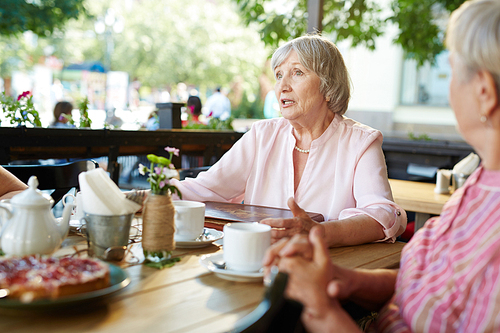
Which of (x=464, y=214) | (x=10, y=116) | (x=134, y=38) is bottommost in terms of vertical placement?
(x=464, y=214)

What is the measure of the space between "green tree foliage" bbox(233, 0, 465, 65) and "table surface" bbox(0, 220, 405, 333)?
5.64 m

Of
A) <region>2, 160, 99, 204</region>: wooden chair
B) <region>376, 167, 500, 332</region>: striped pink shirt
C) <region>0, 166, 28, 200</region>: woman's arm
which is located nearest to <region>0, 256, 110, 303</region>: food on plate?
<region>376, 167, 500, 332</region>: striped pink shirt

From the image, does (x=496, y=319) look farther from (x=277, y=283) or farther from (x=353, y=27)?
(x=353, y=27)

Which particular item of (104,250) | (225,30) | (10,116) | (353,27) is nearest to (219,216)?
(104,250)

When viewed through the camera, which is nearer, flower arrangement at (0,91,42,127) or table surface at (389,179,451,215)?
table surface at (389,179,451,215)

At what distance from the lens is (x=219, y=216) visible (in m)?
1.55

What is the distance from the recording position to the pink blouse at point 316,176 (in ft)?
5.43

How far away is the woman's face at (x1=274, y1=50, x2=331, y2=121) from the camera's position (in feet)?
6.35

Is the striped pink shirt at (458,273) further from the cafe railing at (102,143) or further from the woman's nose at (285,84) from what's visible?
the cafe railing at (102,143)

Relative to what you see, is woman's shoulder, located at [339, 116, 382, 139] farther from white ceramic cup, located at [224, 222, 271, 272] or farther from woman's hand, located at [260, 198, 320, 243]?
white ceramic cup, located at [224, 222, 271, 272]

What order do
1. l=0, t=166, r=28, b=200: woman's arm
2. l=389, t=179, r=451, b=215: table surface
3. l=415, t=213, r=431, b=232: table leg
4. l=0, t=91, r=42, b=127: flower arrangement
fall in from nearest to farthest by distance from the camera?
l=0, t=166, r=28, b=200: woman's arm
l=389, t=179, r=451, b=215: table surface
l=415, t=213, r=431, b=232: table leg
l=0, t=91, r=42, b=127: flower arrangement

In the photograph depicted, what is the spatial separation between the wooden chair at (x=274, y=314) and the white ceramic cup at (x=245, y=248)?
31 cm

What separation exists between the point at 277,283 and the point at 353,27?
643 cm

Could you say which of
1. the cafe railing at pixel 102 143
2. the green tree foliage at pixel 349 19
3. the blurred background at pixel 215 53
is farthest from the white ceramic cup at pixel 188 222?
the green tree foliage at pixel 349 19
